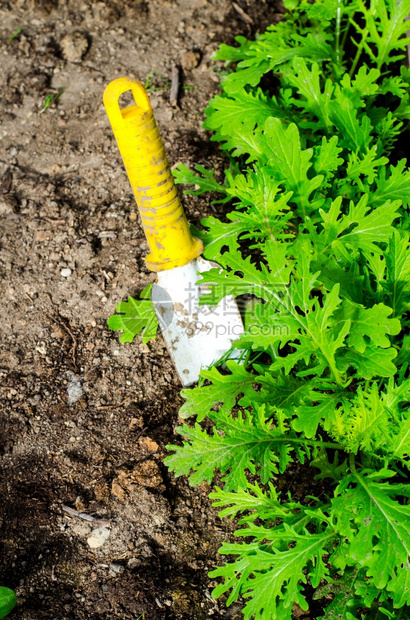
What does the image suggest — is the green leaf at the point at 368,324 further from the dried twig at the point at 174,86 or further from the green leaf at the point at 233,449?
the dried twig at the point at 174,86

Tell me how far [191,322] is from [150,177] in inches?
26.6

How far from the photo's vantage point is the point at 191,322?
251cm

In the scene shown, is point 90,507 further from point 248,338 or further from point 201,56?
point 201,56

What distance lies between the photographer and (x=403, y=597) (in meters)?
1.71

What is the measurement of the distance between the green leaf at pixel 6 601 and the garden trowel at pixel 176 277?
1008 mm

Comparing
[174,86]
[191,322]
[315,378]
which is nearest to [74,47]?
[174,86]

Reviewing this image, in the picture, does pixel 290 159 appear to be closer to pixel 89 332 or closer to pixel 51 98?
pixel 89 332

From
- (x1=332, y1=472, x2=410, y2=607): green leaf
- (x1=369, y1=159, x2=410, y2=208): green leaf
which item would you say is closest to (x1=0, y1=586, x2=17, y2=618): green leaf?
(x1=332, y1=472, x2=410, y2=607): green leaf

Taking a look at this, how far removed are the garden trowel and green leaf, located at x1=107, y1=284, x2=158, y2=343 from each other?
6 cm

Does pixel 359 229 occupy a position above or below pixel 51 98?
below

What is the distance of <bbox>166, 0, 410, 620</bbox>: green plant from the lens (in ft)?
6.10

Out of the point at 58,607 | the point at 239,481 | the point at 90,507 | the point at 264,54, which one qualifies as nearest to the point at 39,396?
the point at 90,507

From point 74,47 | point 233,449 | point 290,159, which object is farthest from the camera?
point 74,47

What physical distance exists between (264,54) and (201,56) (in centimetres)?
63
